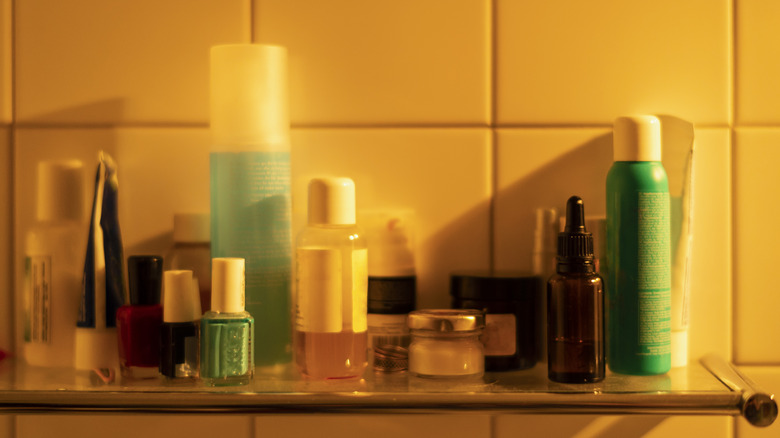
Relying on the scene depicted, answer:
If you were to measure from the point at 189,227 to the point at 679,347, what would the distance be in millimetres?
399

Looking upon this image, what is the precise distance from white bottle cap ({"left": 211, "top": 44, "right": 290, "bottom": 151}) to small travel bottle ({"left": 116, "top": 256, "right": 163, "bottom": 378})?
108 mm

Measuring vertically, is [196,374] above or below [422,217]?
below

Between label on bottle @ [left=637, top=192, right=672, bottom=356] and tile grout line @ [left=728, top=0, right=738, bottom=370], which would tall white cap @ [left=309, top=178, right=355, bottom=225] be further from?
tile grout line @ [left=728, top=0, right=738, bottom=370]

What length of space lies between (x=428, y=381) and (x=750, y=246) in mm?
314

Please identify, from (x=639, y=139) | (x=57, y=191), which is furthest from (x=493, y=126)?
(x=57, y=191)

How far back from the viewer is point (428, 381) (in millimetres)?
516

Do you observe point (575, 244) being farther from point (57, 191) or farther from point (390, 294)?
point (57, 191)

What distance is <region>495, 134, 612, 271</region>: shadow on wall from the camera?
2.01ft

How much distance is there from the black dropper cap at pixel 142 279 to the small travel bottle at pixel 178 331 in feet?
0.06

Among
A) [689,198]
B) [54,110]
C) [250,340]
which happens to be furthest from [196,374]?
[689,198]

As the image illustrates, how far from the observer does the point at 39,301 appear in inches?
22.1

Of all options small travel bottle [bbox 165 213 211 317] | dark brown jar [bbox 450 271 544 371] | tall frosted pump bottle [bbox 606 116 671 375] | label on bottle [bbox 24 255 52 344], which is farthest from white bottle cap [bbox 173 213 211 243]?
tall frosted pump bottle [bbox 606 116 671 375]

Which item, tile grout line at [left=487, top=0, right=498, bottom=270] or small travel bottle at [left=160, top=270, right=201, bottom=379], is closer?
small travel bottle at [left=160, top=270, right=201, bottom=379]

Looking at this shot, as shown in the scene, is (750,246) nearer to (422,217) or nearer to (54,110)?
(422,217)
